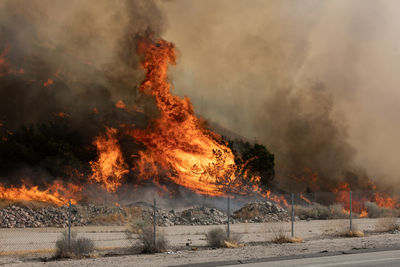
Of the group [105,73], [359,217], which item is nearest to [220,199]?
[359,217]

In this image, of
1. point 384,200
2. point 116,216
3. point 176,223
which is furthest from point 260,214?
point 384,200

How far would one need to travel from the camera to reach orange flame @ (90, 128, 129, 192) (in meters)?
43.8

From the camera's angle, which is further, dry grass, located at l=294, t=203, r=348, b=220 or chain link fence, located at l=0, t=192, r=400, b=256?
dry grass, located at l=294, t=203, r=348, b=220

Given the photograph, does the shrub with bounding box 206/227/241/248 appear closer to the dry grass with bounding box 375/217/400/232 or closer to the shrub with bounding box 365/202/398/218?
the dry grass with bounding box 375/217/400/232

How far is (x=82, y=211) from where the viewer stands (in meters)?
33.1

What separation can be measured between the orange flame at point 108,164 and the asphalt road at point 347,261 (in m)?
31.5

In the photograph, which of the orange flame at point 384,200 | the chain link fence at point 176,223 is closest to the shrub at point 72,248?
the chain link fence at point 176,223

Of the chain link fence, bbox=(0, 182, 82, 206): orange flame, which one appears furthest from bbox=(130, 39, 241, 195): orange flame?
bbox=(0, 182, 82, 206): orange flame

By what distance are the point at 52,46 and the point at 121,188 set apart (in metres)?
18.1

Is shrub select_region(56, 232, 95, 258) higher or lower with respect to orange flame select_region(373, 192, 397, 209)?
higher

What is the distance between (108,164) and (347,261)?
3272cm

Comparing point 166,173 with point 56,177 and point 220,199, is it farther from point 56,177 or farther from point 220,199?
point 56,177

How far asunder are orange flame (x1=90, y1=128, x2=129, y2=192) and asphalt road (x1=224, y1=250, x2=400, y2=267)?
31.5 m

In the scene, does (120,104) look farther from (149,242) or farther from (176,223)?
(149,242)
